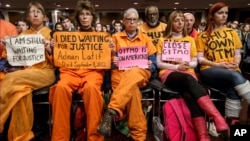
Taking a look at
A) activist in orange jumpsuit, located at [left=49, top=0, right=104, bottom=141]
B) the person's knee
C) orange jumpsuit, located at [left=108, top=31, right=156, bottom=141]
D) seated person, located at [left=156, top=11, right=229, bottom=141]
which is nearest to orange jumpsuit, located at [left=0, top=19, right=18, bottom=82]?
activist in orange jumpsuit, located at [left=49, top=0, right=104, bottom=141]

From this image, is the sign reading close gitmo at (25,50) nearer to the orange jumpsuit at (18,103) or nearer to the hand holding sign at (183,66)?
the orange jumpsuit at (18,103)

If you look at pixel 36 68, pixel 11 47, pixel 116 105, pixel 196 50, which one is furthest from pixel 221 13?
pixel 11 47

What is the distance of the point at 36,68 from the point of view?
2865 millimetres

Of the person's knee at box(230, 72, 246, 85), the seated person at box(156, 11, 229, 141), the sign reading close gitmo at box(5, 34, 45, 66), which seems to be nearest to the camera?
the seated person at box(156, 11, 229, 141)

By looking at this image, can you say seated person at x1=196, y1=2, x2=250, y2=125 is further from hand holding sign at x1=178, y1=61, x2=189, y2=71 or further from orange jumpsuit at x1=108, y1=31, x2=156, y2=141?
orange jumpsuit at x1=108, y1=31, x2=156, y2=141

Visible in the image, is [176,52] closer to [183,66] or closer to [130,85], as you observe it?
[183,66]

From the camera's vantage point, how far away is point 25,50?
2.88 meters

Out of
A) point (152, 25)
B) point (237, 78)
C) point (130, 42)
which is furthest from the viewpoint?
point (152, 25)

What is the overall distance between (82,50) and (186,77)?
41.4 inches

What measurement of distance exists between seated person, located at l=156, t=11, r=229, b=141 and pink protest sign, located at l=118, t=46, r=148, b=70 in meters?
0.17

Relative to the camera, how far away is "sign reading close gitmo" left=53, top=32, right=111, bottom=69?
9.48 feet

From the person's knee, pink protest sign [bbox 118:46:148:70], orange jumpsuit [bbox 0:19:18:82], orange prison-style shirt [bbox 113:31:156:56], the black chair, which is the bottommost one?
the black chair

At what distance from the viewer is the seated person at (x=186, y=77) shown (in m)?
2.45

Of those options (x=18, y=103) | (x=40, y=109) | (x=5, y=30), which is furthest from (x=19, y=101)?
(x=5, y=30)
